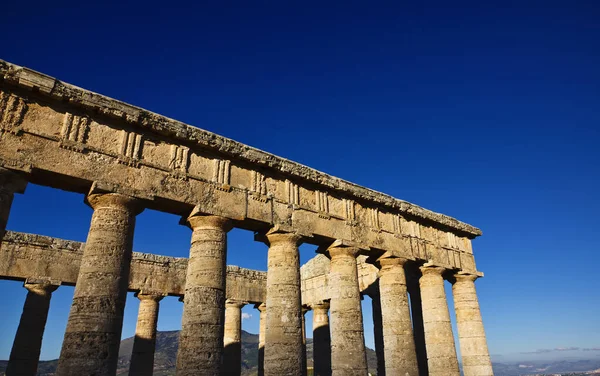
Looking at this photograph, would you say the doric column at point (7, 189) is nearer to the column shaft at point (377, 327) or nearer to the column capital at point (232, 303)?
the column capital at point (232, 303)

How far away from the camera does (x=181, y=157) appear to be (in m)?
11.7

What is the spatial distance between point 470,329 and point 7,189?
17.1 m

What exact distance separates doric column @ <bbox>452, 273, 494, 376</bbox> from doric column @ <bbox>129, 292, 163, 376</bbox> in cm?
1289

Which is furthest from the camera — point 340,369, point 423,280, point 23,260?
point 423,280

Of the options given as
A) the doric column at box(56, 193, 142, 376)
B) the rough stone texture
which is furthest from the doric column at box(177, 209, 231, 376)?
the rough stone texture

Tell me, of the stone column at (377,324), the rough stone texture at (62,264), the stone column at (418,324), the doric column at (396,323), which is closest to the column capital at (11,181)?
the rough stone texture at (62,264)

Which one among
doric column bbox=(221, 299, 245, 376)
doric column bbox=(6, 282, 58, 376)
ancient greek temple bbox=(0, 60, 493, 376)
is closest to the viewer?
ancient greek temple bbox=(0, 60, 493, 376)

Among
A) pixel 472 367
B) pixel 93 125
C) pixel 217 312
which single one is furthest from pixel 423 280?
pixel 93 125

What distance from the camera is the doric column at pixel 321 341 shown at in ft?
70.7

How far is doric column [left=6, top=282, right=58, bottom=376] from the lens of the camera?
1497cm

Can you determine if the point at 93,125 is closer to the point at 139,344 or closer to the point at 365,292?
the point at 139,344

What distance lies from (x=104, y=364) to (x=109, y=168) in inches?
176

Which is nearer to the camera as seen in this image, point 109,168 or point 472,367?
point 109,168

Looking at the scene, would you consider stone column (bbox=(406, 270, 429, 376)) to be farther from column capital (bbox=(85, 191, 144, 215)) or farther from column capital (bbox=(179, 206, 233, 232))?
column capital (bbox=(85, 191, 144, 215))
